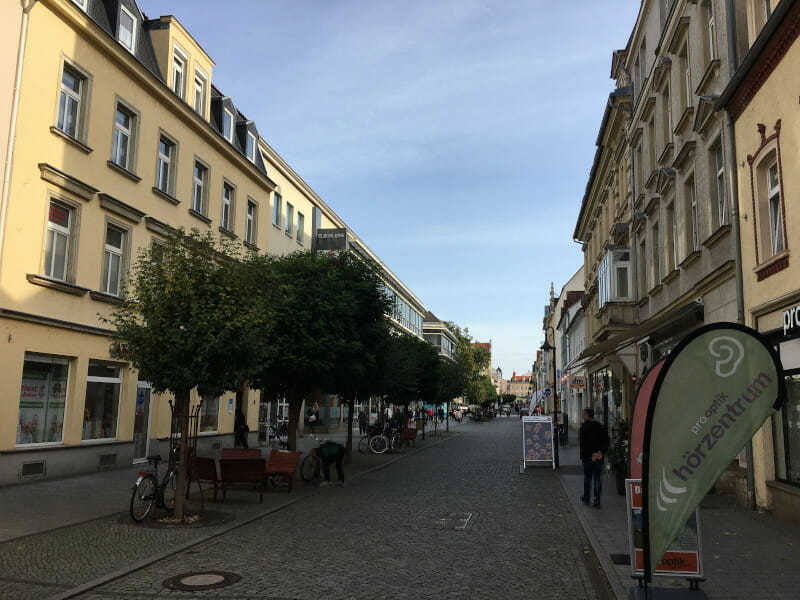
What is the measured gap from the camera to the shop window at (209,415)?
24.1 meters

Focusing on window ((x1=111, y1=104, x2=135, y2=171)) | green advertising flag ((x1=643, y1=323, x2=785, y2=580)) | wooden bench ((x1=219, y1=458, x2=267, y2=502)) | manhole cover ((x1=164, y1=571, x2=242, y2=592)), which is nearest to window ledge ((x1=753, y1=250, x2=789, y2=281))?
green advertising flag ((x1=643, y1=323, x2=785, y2=580))

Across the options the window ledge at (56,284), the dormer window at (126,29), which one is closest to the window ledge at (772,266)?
the window ledge at (56,284)

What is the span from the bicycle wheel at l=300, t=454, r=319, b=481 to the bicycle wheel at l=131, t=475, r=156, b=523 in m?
5.70

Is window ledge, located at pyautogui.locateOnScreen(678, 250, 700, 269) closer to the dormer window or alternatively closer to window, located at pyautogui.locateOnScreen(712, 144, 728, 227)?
window, located at pyautogui.locateOnScreen(712, 144, 728, 227)

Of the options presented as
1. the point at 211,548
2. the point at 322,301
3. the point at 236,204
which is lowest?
the point at 211,548

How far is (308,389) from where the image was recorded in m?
18.3

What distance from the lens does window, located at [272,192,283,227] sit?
1296 inches

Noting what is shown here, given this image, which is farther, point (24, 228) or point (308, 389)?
point (308, 389)

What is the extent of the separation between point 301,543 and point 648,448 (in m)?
5.45

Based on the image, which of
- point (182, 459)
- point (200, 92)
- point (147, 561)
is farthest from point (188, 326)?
point (200, 92)

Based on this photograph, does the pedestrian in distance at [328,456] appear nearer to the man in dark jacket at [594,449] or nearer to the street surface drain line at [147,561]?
the street surface drain line at [147,561]

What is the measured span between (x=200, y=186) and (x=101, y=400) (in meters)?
8.90

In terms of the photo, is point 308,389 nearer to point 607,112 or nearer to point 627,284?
point 627,284

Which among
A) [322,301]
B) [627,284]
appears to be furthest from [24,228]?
[627,284]
